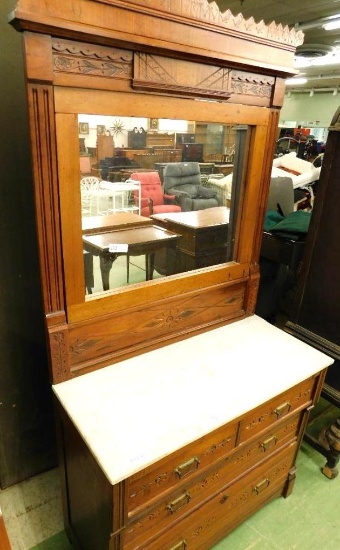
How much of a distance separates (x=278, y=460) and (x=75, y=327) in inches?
40.3

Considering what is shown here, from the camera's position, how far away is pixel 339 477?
71.2 inches

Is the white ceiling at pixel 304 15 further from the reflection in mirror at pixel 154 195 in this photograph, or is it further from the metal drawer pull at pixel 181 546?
the metal drawer pull at pixel 181 546

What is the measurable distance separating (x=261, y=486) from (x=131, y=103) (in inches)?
59.1

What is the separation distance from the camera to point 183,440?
0.96m

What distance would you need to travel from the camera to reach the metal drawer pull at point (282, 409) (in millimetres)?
1294

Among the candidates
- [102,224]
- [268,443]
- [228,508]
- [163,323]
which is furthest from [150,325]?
[228,508]

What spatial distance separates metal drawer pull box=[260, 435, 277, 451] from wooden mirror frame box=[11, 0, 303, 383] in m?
0.49

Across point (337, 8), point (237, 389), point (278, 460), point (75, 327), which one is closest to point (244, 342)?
point (237, 389)

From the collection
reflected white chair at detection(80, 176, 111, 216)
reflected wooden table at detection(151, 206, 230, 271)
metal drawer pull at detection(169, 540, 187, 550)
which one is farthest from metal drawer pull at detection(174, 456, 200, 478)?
reflected white chair at detection(80, 176, 111, 216)

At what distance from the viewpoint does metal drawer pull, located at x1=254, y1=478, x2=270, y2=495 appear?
1.45 meters

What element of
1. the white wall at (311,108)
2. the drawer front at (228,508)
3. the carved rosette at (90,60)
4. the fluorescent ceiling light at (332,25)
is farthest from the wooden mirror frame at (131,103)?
the white wall at (311,108)

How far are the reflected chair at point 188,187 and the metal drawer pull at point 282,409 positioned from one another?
79 centimetres

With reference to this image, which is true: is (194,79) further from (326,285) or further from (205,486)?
(205,486)

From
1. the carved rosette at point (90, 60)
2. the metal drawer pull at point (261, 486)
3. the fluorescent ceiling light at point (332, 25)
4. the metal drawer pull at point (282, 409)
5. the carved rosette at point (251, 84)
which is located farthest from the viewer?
the fluorescent ceiling light at point (332, 25)
